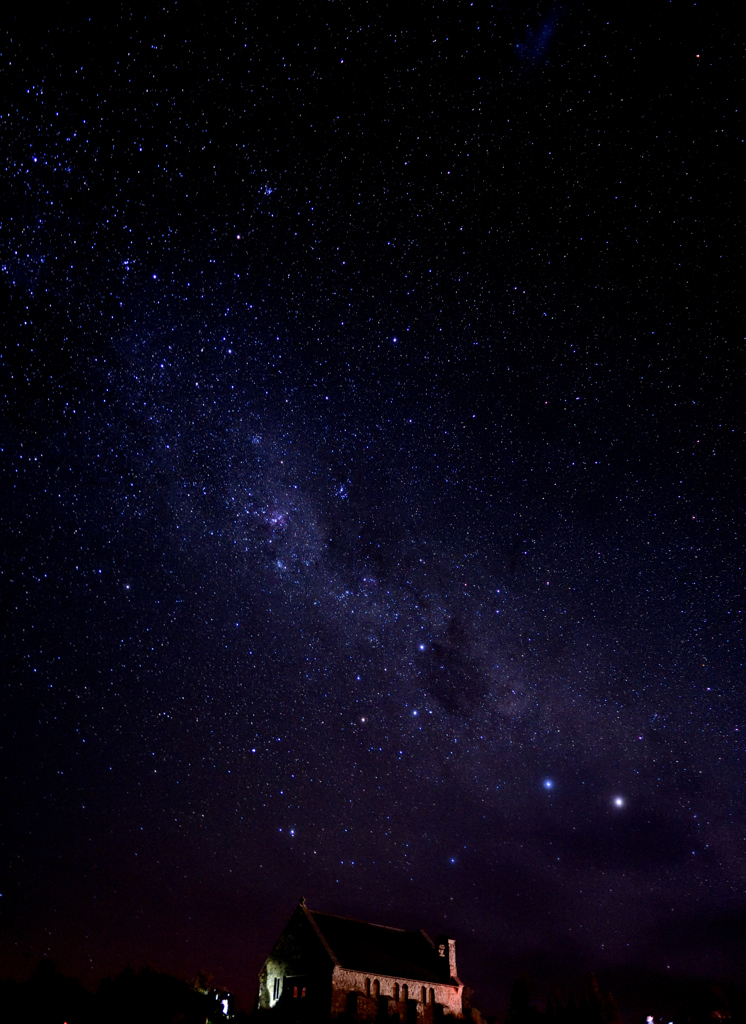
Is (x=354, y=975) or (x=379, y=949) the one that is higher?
(x=379, y=949)

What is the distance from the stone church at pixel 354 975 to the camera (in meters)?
36.0

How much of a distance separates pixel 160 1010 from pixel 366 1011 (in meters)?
22.8

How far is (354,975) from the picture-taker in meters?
36.8

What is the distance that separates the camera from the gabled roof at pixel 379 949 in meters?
38.6

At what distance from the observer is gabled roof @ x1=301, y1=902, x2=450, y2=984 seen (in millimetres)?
38594

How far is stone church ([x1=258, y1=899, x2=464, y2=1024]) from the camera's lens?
3600cm

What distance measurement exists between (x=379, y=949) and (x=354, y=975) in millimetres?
5787

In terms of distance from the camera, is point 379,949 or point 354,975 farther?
point 379,949

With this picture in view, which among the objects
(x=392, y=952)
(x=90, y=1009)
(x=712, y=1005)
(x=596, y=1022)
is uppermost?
(x=90, y=1009)

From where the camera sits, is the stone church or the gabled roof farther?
the gabled roof

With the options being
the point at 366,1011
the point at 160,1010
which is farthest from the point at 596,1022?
the point at 160,1010

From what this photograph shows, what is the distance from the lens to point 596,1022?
4053 centimetres

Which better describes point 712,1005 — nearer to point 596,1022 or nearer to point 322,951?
point 596,1022

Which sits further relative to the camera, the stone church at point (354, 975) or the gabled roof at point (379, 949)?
the gabled roof at point (379, 949)
